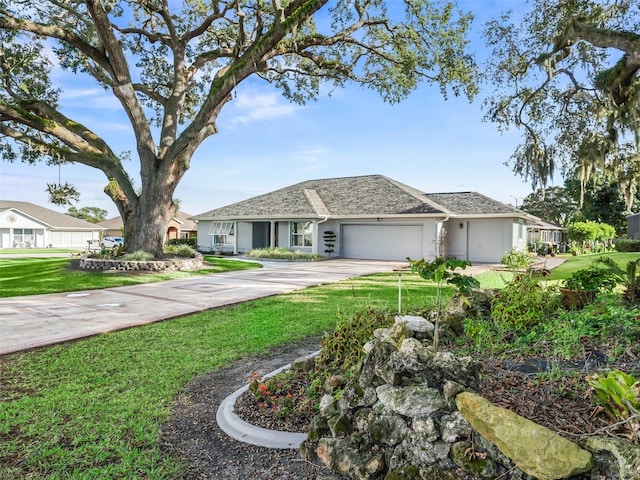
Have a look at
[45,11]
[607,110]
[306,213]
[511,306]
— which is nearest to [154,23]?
[45,11]

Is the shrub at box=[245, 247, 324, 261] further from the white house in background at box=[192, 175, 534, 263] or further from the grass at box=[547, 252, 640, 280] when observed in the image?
the grass at box=[547, 252, 640, 280]

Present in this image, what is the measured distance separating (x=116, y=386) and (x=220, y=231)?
2284 centimetres

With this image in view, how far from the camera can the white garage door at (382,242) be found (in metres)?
21.6

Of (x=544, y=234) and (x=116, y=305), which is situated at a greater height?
(x=544, y=234)

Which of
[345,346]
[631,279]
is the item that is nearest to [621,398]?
[345,346]

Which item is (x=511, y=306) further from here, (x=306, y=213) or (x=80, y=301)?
(x=306, y=213)

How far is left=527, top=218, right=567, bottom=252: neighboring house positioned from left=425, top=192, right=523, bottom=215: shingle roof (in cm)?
431

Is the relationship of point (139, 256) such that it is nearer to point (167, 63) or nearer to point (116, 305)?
point (116, 305)

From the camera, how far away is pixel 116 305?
341 inches

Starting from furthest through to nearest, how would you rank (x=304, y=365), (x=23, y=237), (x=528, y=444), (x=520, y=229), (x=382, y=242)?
(x=23, y=237) < (x=382, y=242) < (x=520, y=229) < (x=304, y=365) < (x=528, y=444)

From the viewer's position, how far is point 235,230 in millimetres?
26031

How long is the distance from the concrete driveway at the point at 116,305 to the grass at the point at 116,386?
609 millimetres

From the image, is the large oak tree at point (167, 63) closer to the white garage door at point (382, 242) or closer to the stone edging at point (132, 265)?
the stone edging at point (132, 265)

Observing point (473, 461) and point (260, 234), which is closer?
point (473, 461)
